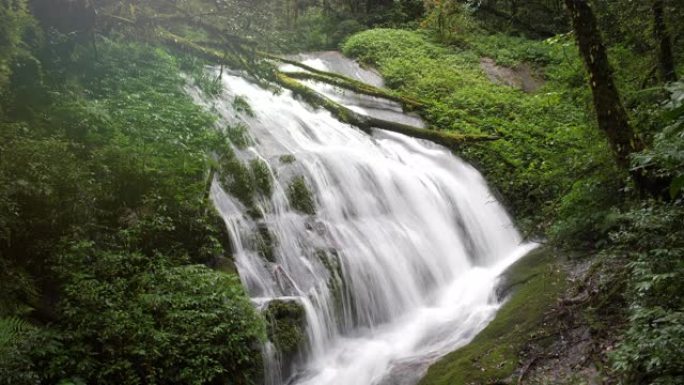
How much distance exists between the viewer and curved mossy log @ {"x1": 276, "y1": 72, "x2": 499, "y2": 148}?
13.3 metres

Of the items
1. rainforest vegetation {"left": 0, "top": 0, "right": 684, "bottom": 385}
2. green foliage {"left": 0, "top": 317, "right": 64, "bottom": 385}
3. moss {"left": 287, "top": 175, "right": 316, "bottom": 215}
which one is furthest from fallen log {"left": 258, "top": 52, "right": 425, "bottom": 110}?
green foliage {"left": 0, "top": 317, "right": 64, "bottom": 385}

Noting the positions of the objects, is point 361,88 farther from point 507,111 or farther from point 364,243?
point 364,243

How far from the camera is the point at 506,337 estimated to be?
5.95m

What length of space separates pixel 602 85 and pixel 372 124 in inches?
298

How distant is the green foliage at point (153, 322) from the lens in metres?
5.05

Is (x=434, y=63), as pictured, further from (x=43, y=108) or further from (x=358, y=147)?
(x=43, y=108)

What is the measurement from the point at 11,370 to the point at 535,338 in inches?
189

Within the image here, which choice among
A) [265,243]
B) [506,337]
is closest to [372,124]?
[265,243]

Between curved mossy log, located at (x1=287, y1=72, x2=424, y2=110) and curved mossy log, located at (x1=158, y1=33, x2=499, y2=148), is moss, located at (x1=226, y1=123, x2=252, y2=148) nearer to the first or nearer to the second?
curved mossy log, located at (x1=158, y1=33, x2=499, y2=148)

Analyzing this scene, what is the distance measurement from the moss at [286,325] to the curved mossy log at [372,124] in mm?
7082

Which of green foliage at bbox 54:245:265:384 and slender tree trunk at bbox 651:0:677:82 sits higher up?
slender tree trunk at bbox 651:0:677:82

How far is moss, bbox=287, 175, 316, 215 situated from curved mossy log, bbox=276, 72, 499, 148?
166 inches

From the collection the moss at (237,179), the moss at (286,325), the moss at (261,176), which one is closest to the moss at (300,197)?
the moss at (261,176)

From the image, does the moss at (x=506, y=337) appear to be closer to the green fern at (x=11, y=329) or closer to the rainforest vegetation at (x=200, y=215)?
the rainforest vegetation at (x=200, y=215)
